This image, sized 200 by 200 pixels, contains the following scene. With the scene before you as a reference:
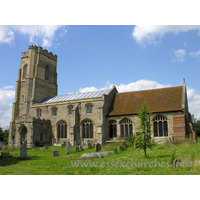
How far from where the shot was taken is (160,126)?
22.9 metres

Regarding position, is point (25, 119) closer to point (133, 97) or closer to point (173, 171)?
point (133, 97)

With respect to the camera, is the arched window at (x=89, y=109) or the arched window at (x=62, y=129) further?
the arched window at (x=62, y=129)

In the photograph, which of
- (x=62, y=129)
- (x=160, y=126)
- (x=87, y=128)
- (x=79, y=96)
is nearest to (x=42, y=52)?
(x=79, y=96)

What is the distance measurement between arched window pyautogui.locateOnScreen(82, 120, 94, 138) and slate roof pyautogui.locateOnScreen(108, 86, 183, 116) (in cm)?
344

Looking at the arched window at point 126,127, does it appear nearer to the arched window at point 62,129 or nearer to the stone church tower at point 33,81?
the arched window at point 62,129

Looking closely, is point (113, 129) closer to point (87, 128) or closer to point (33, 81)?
point (87, 128)

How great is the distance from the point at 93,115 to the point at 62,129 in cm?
589

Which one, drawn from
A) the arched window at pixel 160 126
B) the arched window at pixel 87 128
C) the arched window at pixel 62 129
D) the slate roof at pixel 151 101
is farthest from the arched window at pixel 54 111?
the arched window at pixel 160 126

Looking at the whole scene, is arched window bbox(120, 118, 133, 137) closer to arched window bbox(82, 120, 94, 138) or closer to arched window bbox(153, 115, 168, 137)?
arched window bbox(153, 115, 168, 137)

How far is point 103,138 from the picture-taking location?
2466 cm

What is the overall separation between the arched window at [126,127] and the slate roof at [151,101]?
1086mm

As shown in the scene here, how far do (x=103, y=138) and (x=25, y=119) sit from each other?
12.0m

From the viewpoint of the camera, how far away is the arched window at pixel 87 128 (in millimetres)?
27188

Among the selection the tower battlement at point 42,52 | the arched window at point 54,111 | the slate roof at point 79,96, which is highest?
the tower battlement at point 42,52
